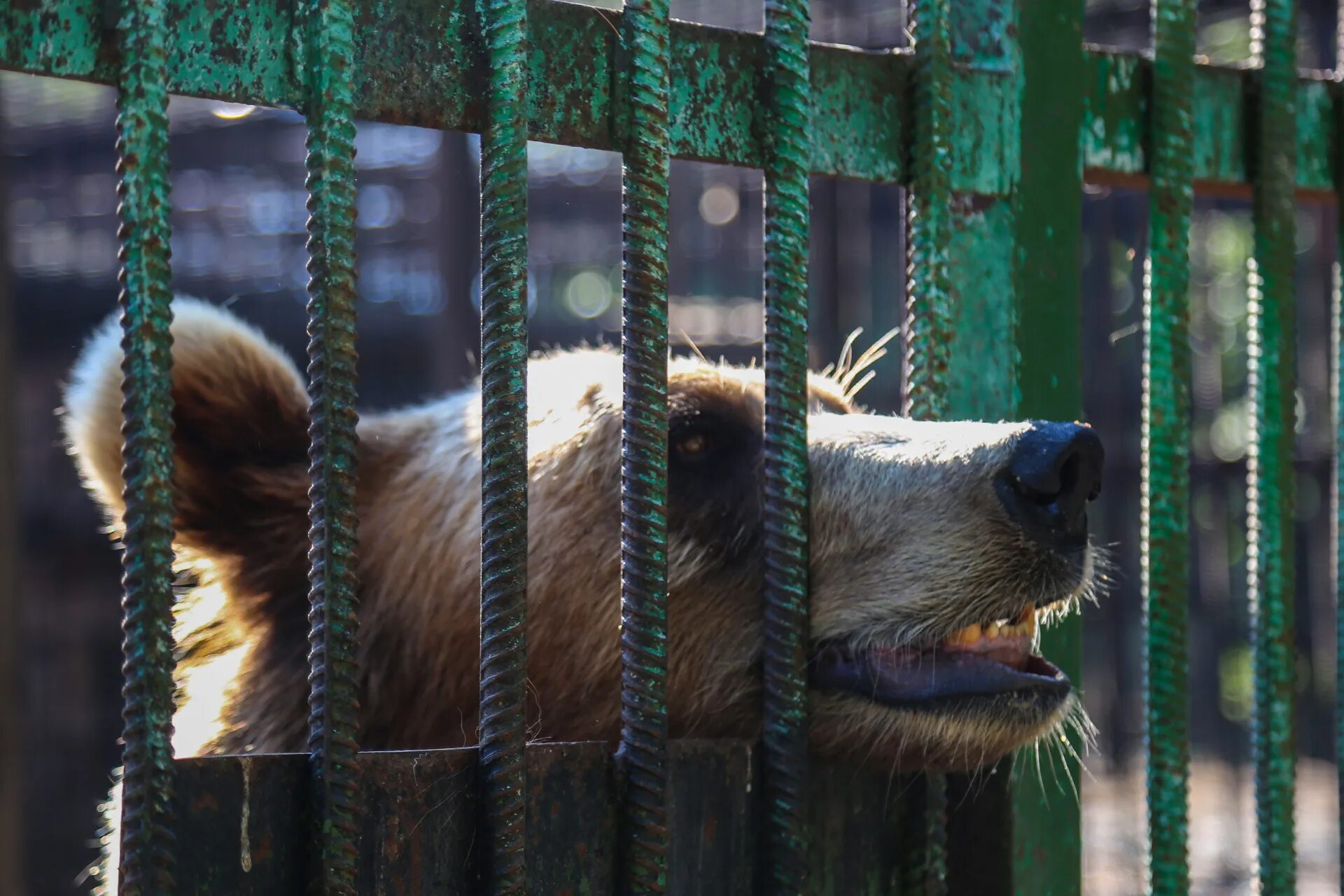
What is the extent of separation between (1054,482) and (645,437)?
670 millimetres

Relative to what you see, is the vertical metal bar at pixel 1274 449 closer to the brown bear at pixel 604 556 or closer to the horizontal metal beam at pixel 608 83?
the horizontal metal beam at pixel 608 83

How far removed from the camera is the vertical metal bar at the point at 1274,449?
245cm

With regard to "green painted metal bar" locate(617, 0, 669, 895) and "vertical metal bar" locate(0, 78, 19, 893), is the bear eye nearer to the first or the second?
"green painted metal bar" locate(617, 0, 669, 895)

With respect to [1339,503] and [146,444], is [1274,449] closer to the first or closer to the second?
[1339,503]

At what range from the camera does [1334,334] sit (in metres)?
2.76

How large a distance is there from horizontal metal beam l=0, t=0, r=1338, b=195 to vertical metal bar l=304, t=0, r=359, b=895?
1.9 inches

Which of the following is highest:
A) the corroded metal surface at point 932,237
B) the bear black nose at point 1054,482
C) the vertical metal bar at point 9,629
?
the corroded metal surface at point 932,237

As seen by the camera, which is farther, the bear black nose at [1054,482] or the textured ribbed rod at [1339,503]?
the textured ribbed rod at [1339,503]

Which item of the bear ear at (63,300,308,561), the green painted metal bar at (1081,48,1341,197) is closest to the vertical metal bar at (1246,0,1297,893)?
the green painted metal bar at (1081,48,1341,197)

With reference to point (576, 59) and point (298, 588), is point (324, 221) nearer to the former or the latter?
point (576, 59)

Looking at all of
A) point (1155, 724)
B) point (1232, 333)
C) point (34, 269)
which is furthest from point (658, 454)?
point (1232, 333)

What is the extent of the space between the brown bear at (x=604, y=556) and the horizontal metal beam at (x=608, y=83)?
0.47 m

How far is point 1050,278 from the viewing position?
2.24 metres

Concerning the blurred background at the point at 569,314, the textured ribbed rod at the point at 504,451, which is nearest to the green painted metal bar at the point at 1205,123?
the textured ribbed rod at the point at 504,451
